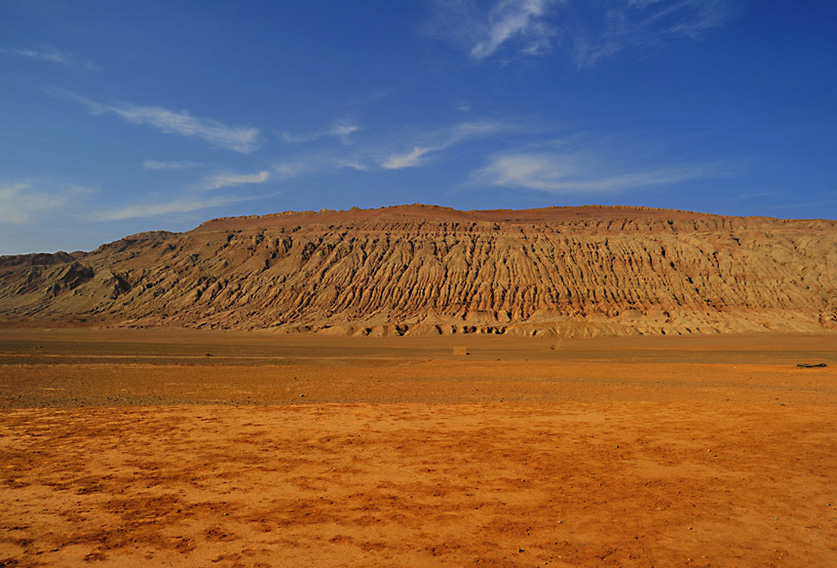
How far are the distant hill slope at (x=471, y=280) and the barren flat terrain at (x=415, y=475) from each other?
4161 centimetres

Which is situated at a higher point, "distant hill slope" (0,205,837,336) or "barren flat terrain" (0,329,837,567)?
"distant hill slope" (0,205,837,336)

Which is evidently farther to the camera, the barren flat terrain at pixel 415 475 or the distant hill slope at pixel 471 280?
the distant hill slope at pixel 471 280

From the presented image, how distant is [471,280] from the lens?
243ft

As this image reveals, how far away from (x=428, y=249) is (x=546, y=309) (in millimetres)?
22027

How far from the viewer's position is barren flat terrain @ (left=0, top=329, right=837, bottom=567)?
591 centimetres

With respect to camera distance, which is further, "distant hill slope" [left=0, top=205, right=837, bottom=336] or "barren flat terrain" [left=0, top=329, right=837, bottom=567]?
"distant hill slope" [left=0, top=205, right=837, bottom=336]

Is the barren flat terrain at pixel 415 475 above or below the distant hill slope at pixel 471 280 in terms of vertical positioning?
below

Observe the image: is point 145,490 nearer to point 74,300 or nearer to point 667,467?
point 667,467

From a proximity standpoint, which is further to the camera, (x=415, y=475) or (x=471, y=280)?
(x=471, y=280)

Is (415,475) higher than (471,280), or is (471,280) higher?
(471,280)

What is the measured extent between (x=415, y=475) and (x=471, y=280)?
65791 millimetres

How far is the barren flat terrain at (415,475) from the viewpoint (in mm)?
5910

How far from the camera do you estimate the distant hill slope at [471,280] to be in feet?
213

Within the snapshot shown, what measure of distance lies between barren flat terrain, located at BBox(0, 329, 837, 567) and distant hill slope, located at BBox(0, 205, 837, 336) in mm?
41606
